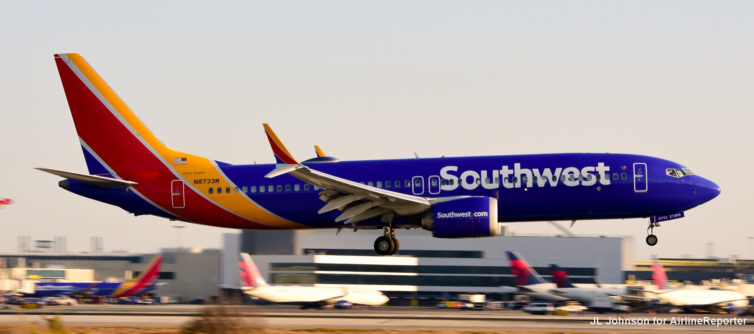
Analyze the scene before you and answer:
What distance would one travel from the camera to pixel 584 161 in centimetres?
3688

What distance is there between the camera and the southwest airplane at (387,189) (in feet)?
119

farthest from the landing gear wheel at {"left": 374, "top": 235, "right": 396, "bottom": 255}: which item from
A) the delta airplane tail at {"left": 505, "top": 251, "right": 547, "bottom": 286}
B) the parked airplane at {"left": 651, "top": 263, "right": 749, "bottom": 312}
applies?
the delta airplane tail at {"left": 505, "top": 251, "right": 547, "bottom": 286}

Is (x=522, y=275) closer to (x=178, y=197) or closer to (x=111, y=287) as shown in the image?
(x=178, y=197)

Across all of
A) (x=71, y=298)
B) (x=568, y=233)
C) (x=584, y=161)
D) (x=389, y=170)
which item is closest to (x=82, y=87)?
(x=389, y=170)

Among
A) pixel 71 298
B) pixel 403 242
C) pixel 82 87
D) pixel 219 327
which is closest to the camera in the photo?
pixel 219 327

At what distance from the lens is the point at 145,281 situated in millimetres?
78250

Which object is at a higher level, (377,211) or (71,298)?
(377,211)

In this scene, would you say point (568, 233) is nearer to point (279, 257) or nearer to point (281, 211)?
point (279, 257)

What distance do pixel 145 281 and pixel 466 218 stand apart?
1984 inches

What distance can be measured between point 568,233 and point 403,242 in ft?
76.3

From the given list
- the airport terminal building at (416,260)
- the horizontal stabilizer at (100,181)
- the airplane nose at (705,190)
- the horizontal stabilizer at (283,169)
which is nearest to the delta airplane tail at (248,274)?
the airport terminal building at (416,260)

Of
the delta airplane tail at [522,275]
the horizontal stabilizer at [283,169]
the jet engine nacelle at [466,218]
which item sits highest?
the horizontal stabilizer at [283,169]

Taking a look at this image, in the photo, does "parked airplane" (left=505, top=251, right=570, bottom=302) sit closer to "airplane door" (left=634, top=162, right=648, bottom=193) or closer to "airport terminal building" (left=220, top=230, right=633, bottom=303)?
"airport terminal building" (left=220, top=230, right=633, bottom=303)

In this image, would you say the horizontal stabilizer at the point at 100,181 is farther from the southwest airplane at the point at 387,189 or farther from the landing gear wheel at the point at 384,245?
the landing gear wheel at the point at 384,245
